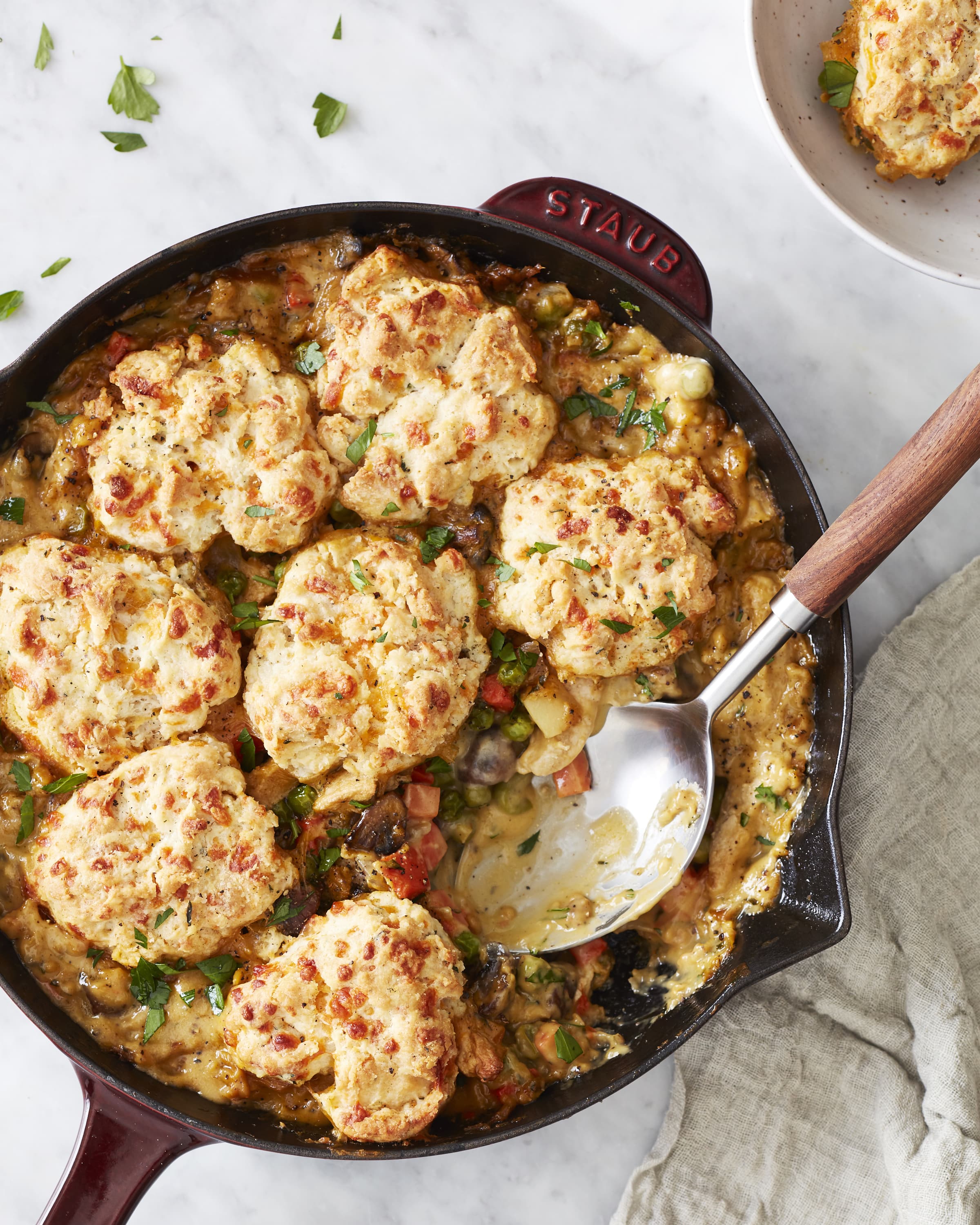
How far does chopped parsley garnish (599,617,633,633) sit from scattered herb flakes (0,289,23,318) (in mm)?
2519

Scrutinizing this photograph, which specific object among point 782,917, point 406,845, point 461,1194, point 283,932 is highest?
point 782,917

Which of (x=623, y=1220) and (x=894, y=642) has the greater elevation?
(x=894, y=642)

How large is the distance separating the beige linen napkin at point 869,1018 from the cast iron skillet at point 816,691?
488mm

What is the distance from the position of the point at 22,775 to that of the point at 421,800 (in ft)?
4.18

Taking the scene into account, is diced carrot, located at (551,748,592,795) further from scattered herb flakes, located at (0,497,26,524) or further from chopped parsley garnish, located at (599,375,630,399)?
scattered herb flakes, located at (0,497,26,524)

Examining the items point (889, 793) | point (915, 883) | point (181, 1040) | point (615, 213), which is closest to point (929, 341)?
point (615, 213)

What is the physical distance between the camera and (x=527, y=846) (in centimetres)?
371

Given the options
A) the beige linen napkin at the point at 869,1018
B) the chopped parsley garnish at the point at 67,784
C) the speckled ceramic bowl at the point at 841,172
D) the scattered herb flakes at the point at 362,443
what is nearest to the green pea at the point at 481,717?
the scattered herb flakes at the point at 362,443

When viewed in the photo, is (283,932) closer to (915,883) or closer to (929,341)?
(915,883)

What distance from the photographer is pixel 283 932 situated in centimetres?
333

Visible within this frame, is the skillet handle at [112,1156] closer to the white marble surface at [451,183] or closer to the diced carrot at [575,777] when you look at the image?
the white marble surface at [451,183]

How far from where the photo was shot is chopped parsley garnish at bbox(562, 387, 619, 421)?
11.6 feet

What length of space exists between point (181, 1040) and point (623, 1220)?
5.97ft

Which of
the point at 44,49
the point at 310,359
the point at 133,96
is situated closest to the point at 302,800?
the point at 310,359
